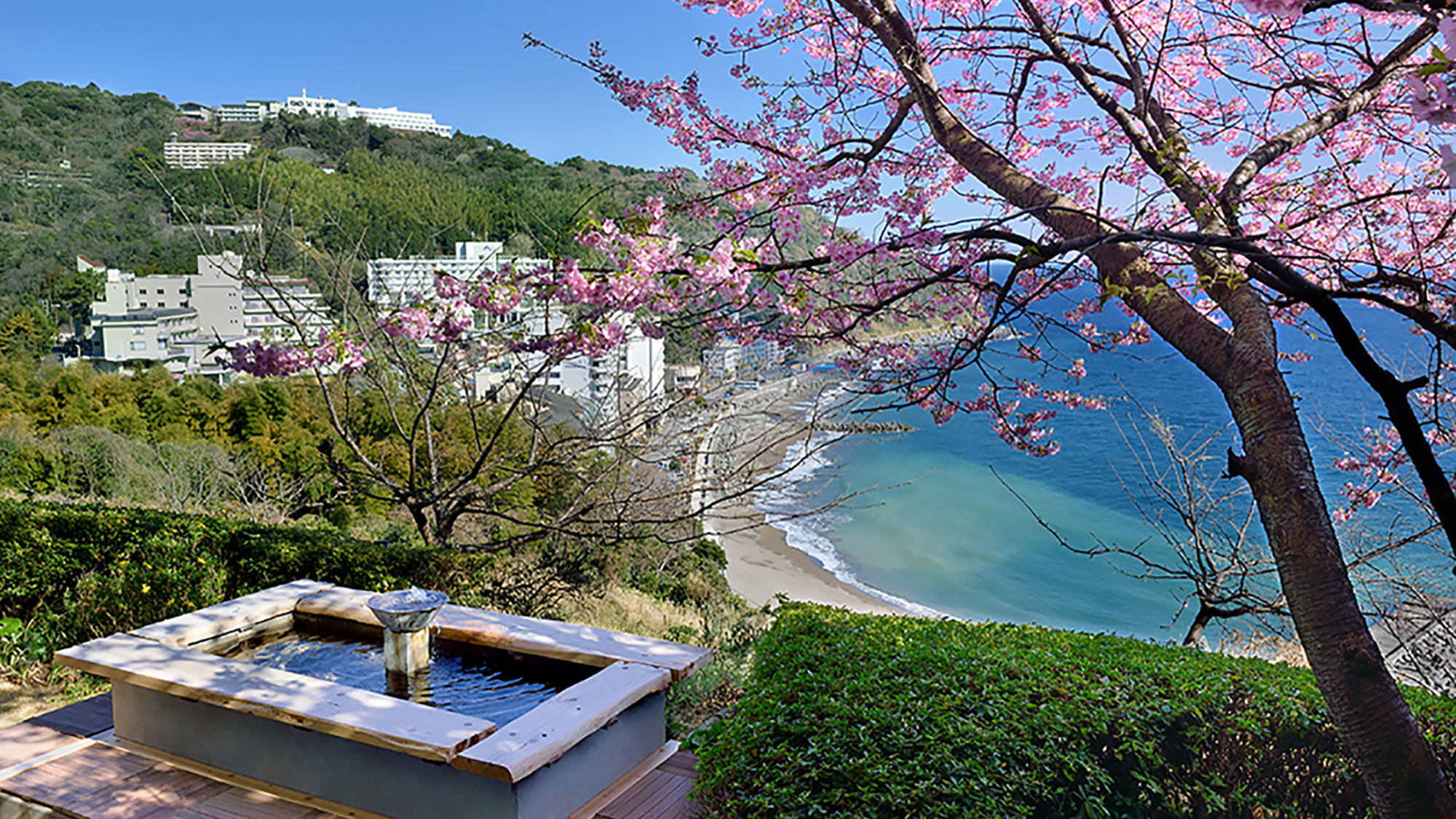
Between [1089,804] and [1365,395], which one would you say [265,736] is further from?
[1365,395]

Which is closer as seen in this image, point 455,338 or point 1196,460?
point 455,338

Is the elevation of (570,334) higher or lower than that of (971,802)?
higher

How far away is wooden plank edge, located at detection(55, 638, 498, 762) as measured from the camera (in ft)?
8.02

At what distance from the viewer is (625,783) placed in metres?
2.95

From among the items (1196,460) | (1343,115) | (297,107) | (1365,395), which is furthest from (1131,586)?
(297,107)

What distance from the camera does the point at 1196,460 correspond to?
4543 mm

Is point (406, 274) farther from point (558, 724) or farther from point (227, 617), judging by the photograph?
point (558, 724)

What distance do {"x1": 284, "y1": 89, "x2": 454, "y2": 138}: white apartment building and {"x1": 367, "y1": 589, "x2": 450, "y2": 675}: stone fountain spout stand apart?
69.6 meters

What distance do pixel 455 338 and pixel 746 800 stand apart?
2436 mm

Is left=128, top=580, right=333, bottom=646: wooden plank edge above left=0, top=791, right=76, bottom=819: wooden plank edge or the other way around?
above

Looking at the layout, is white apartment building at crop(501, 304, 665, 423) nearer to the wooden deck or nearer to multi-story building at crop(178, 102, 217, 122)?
the wooden deck

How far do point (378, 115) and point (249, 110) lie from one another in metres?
18.3

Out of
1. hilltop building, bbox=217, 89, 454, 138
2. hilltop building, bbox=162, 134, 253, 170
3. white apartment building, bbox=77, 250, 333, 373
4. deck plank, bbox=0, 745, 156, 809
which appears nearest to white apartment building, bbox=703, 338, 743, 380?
deck plank, bbox=0, 745, 156, 809

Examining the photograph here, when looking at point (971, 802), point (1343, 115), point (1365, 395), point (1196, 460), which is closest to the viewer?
point (971, 802)
